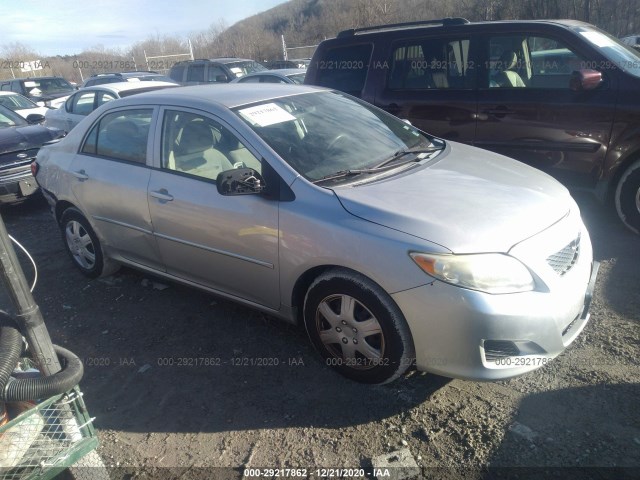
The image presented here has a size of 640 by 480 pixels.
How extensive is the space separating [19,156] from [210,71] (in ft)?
27.7

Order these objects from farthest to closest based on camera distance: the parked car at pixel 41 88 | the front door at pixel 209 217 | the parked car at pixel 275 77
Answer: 1. the parked car at pixel 41 88
2. the parked car at pixel 275 77
3. the front door at pixel 209 217

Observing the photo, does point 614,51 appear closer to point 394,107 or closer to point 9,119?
point 394,107

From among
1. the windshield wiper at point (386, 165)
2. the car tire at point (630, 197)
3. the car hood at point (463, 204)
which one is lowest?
the car tire at point (630, 197)

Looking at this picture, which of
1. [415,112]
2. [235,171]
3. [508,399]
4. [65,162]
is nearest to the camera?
[508,399]

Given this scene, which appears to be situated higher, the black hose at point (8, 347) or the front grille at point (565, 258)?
the black hose at point (8, 347)

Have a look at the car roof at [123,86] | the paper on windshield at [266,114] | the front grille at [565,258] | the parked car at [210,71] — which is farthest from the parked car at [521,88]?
the parked car at [210,71]

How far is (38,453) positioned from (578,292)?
2757 millimetres

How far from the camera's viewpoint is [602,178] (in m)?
4.55

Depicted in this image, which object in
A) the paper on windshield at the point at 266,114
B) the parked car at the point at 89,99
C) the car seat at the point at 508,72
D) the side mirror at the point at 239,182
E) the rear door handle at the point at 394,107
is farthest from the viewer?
the parked car at the point at 89,99

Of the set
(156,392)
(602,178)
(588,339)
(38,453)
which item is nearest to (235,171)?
(156,392)

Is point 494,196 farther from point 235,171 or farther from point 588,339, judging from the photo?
point 235,171

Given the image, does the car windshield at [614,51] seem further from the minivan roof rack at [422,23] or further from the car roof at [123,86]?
the car roof at [123,86]

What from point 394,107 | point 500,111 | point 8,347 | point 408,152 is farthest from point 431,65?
point 8,347

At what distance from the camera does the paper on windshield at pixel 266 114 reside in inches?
129
